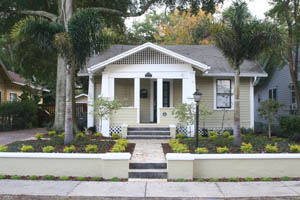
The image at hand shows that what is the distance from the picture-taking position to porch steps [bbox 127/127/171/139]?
38.7 feet

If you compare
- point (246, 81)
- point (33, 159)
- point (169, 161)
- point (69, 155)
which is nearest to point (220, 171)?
point (169, 161)

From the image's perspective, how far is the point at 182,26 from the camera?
29.0 m

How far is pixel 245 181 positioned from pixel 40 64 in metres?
15.3

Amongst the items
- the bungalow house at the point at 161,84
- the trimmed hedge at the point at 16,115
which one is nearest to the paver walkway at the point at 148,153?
the bungalow house at the point at 161,84

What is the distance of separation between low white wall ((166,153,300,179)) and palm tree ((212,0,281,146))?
1.46 metres

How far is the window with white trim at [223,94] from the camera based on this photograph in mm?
14188

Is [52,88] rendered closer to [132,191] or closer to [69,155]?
[69,155]

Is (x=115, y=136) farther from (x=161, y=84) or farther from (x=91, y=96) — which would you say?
(x=161, y=84)

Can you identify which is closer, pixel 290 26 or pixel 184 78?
pixel 184 78

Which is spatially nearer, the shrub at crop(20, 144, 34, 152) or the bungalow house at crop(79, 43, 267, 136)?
the shrub at crop(20, 144, 34, 152)

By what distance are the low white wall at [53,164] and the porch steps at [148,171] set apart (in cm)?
80

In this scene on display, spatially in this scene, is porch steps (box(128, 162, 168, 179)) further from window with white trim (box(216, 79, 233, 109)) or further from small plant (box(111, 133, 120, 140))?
window with white trim (box(216, 79, 233, 109))

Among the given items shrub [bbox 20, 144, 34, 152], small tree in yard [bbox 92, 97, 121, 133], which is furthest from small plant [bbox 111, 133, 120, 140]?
shrub [bbox 20, 144, 34, 152]

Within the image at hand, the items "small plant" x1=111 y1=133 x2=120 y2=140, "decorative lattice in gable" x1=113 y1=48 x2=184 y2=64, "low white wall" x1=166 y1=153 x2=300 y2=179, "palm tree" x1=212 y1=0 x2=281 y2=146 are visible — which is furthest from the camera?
"decorative lattice in gable" x1=113 y1=48 x2=184 y2=64
